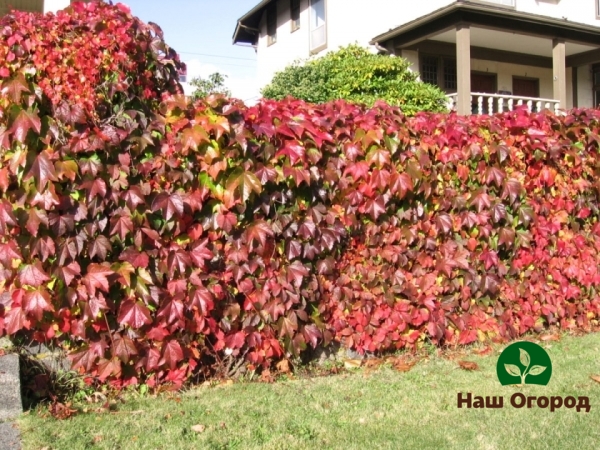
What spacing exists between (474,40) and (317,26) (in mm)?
4630

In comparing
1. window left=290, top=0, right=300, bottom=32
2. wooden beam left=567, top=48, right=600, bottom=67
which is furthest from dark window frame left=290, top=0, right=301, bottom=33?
wooden beam left=567, top=48, right=600, bottom=67

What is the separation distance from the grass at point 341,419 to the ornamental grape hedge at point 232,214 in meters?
0.34

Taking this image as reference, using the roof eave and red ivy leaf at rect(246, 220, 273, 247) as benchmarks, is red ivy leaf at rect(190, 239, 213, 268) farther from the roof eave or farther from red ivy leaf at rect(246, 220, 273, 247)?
the roof eave

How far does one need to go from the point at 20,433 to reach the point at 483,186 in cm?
390

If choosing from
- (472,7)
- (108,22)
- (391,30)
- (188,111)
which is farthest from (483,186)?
(391,30)

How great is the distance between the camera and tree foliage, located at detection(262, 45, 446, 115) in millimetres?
12328

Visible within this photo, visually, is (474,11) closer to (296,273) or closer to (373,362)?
(373,362)

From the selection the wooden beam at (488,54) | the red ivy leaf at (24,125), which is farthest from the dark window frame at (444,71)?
the red ivy leaf at (24,125)

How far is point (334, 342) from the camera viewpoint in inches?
189

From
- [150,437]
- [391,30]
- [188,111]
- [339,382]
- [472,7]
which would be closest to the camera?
[150,437]

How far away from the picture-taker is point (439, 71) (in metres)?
16.2

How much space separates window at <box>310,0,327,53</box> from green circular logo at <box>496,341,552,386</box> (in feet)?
44.1

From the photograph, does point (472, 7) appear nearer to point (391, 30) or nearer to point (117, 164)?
point (391, 30)

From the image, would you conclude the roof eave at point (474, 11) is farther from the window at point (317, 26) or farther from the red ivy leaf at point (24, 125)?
the red ivy leaf at point (24, 125)
